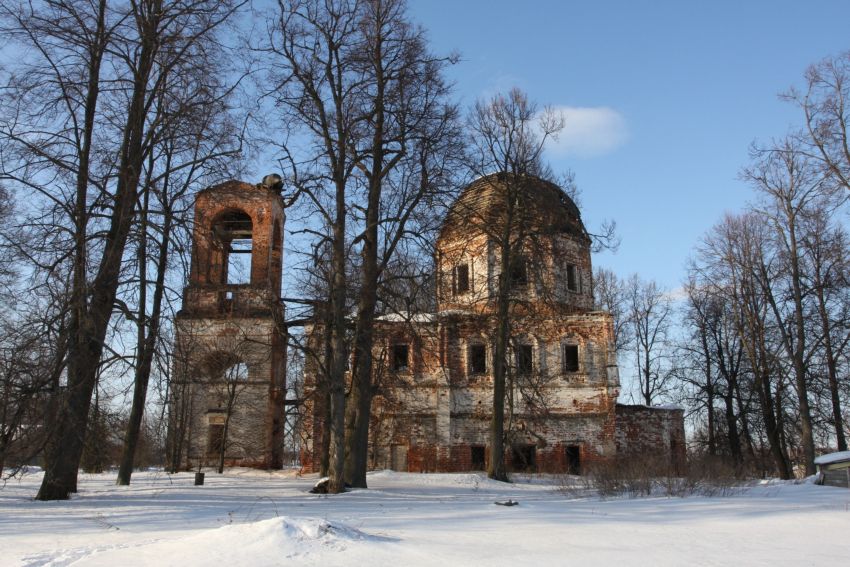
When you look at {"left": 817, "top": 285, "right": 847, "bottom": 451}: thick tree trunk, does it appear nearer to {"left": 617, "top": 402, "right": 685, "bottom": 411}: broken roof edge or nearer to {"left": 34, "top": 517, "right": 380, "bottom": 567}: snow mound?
{"left": 617, "top": 402, "right": 685, "bottom": 411}: broken roof edge

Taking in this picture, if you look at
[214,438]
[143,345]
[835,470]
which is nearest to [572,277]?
[835,470]

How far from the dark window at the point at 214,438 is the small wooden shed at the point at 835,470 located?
66.6 ft

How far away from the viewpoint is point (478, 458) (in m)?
28.8

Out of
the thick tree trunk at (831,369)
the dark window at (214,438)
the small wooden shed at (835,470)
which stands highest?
the thick tree trunk at (831,369)

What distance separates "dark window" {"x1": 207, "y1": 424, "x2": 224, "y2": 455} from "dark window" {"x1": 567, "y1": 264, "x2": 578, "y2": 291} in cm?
1560

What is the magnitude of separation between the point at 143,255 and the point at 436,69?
330 inches

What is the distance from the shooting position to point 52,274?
37.3ft

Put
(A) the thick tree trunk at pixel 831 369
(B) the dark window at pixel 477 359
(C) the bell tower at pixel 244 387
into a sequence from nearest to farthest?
(A) the thick tree trunk at pixel 831 369 → (C) the bell tower at pixel 244 387 → (B) the dark window at pixel 477 359

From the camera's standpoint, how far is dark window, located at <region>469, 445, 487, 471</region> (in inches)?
1126

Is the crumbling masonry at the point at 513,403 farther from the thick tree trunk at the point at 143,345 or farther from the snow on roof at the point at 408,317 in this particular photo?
the thick tree trunk at the point at 143,345

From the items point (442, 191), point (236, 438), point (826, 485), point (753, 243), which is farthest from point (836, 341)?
point (236, 438)

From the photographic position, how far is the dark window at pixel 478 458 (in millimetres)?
28594

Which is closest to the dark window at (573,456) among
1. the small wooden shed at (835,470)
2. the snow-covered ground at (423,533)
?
the small wooden shed at (835,470)

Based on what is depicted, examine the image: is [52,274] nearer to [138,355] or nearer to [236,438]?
[138,355]
